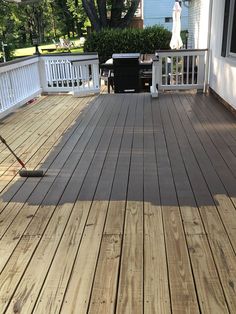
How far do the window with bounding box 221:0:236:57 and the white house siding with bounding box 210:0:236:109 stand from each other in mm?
134

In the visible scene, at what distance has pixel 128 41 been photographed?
36.0 ft

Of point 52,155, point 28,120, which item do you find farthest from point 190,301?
point 28,120

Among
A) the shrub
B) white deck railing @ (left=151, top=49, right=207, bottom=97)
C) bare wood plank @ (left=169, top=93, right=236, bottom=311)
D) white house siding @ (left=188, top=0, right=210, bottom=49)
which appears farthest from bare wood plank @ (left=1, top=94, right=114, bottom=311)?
the shrub

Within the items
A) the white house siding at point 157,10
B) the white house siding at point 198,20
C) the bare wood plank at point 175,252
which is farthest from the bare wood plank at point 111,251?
the white house siding at point 157,10

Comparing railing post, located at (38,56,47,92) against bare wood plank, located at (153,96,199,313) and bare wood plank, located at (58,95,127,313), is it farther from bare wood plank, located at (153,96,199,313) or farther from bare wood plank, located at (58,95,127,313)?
bare wood plank, located at (153,96,199,313)

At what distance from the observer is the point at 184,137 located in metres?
4.34

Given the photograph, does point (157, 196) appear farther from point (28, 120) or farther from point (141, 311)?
point (28, 120)

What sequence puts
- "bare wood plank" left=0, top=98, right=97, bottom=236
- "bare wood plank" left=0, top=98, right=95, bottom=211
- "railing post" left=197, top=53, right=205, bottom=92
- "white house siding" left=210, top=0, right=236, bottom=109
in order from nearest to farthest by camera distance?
"bare wood plank" left=0, top=98, right=97, bottom=236, "bare wood plank" left=0, top=98, right=95, bottom=211, "white house siding" left=210, top=0, right=236, bottom=109, "railing post" left=197, top=53, right=205, bottom=92

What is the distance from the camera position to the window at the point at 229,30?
5703 millimetres

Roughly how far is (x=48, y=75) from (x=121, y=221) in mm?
6113

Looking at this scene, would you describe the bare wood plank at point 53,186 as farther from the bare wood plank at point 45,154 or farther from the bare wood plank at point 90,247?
the bare wood plank at point 90,247

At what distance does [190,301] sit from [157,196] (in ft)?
3.85

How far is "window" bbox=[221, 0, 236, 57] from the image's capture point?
18.7 ft

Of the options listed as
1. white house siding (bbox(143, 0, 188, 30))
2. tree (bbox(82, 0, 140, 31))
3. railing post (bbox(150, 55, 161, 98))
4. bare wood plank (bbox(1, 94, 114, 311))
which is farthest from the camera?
white house siding (bbox(143, 0, 188, 30))
